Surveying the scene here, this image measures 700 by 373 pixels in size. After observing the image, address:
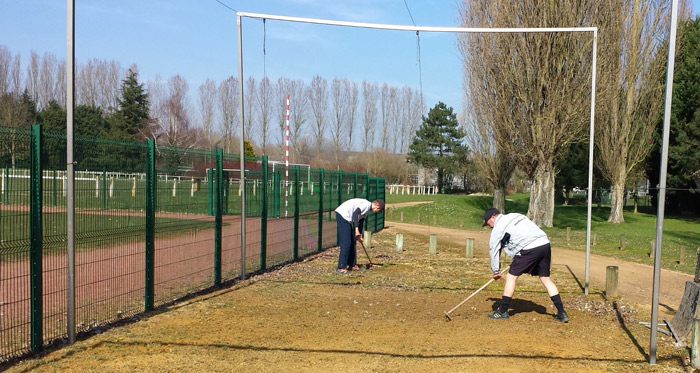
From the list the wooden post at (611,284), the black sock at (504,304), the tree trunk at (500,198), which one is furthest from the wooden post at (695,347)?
the tree trunk at (500,198)

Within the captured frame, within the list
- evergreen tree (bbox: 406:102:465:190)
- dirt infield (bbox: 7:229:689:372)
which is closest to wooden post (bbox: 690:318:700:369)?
dirt infield (bbox: 7:229:689:372)

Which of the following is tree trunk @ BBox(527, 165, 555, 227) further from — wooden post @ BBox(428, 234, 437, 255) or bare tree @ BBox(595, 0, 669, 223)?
Answer: wooden post @ BBox(428, 234, 437, 255)

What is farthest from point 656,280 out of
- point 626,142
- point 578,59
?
point 626,142

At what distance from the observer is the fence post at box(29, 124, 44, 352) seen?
220 inches

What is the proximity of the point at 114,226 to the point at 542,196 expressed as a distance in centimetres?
2186

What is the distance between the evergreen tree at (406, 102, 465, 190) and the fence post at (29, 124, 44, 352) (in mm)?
54165

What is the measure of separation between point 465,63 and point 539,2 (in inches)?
164

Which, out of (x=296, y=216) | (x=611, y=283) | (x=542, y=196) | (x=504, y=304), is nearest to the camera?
(x=504, y=304)

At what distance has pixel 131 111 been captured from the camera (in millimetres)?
46562

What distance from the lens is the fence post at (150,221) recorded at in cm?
741

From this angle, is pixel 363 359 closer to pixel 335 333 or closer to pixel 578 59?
pixel 335 333

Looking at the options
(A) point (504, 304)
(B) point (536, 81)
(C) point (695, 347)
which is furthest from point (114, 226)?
(B) point (536, 81)

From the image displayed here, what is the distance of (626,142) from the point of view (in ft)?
107

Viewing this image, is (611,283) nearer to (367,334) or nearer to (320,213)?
(367,334)
